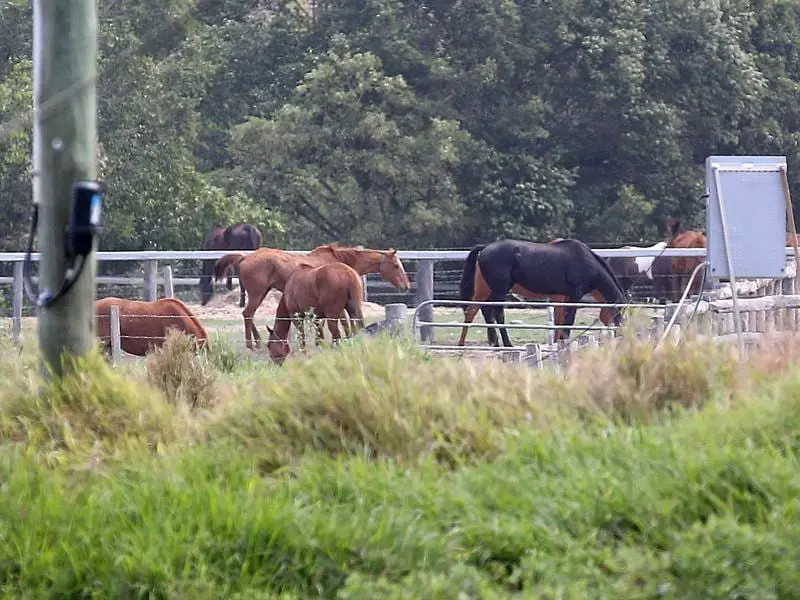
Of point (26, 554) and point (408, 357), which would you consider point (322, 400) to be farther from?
point (26, 554)

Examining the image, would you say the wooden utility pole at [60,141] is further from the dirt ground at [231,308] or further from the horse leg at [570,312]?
the dirt ground at [231,308]

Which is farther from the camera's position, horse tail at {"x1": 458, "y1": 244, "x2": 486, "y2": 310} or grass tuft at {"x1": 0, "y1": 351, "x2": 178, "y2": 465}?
horse tail at {"x1": 458, "y1": 244, "x2": 486, "y2": 310}

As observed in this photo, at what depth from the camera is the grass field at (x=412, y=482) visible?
5406 millimetres

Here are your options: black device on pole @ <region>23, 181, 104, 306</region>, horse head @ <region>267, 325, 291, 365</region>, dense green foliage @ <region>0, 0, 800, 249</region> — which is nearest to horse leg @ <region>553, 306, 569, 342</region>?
horse head @ <region>267, 325, 291, 365</region>

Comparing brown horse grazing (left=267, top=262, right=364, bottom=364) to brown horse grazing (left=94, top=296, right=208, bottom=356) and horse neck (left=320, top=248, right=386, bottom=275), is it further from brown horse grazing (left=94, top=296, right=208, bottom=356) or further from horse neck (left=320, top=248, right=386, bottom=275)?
horse neck (left=320, top=248, right=386, bottom=275)

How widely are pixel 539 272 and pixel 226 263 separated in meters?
5.07

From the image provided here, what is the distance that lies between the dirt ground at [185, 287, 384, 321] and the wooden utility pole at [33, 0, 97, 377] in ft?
49.2

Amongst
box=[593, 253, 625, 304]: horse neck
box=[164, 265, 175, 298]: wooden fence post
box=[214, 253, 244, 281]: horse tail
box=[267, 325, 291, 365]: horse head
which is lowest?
box=[267, 325, 291, 365]: horse head

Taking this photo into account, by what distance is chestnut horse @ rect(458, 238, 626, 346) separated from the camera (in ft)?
70.5

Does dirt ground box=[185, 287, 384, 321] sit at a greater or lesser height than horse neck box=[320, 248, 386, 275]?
lesser

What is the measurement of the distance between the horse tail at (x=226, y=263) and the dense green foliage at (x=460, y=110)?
875 cm

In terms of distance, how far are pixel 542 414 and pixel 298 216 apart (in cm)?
2900

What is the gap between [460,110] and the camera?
36781mm

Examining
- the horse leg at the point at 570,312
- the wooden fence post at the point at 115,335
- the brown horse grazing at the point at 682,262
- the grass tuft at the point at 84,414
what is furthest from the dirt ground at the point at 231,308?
the grass tuft at the point at 84,414
